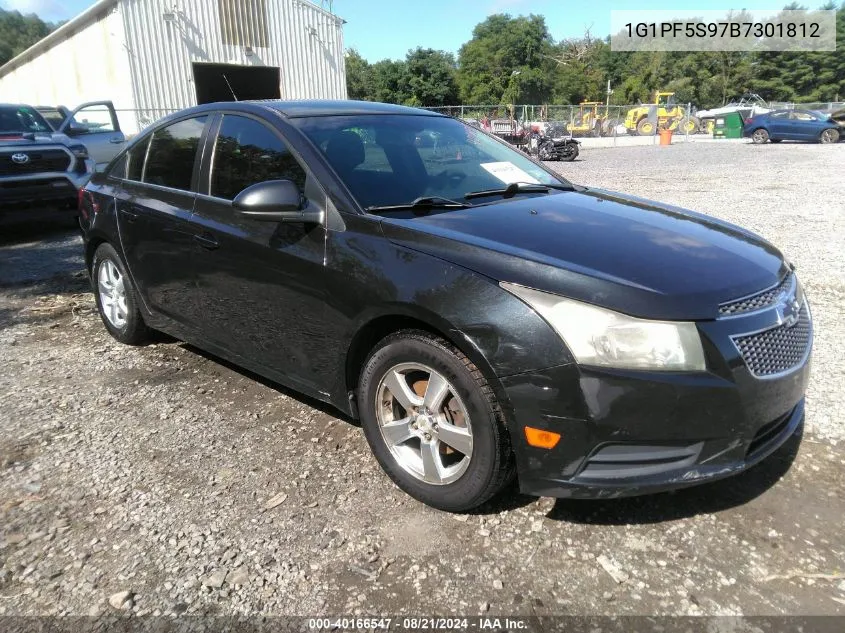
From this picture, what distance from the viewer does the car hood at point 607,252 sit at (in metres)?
2.27

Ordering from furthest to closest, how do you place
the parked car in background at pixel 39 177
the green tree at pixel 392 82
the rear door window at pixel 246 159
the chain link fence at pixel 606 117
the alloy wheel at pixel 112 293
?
the green tree at pixel 392 82 → the chain link fence at pixel 606 117 → the parked car in background at pixel 39 177 → the alloy wheel at pixel 112 293 → the rear door window at pixel 246 159

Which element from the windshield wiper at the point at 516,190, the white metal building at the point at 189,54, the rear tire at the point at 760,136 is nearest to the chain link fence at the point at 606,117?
the rear tire at the point at 760,136

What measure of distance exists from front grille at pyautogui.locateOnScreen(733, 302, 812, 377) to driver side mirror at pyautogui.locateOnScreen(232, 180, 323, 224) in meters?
1.85

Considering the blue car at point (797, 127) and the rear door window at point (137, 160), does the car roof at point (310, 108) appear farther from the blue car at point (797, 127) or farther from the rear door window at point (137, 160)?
the blue car at point (797, 127)

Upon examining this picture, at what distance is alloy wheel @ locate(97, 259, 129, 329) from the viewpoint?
4.57 meters

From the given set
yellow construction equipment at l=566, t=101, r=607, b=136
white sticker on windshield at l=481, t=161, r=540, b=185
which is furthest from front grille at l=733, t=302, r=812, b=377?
yellow construction equipment at l=566, t=101, r=607, b=136

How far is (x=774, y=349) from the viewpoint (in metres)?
2.42

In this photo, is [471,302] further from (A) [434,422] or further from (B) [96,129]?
(B) [96,129]

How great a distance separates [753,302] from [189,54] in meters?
23.6

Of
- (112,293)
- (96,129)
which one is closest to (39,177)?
(96,129)

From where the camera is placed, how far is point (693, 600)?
7.21ft

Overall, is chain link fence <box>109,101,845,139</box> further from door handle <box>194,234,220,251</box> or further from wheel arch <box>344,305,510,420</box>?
wheel arch <box>344,305,510,420</box>

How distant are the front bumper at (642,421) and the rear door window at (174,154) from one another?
2545mm

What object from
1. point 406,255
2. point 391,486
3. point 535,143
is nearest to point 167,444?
point 391,486
